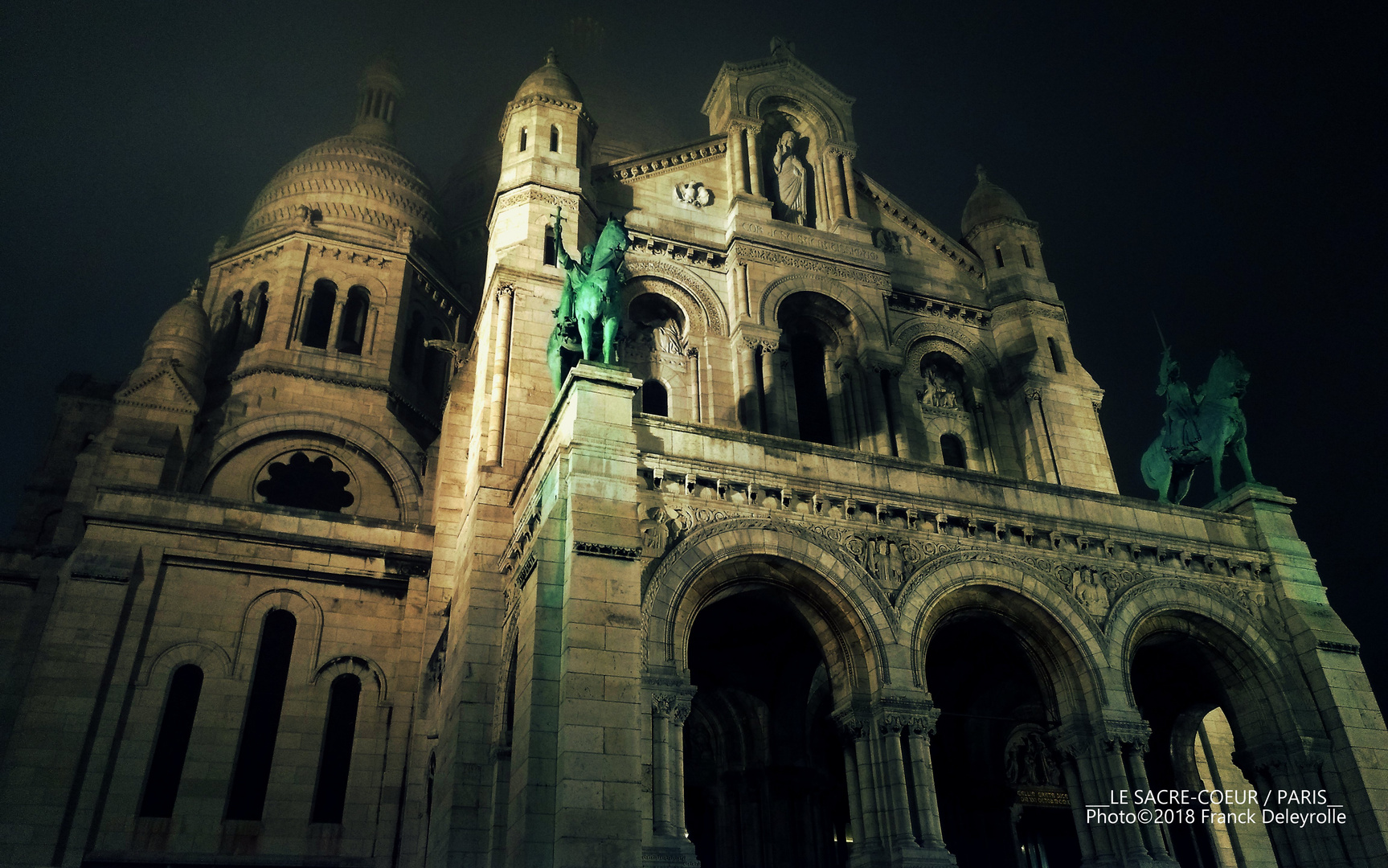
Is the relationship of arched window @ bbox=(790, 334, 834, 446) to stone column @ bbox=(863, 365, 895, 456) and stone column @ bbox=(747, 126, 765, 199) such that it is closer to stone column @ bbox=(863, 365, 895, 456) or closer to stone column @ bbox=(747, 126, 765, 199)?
stone column @ bbox=(863, 365, 895, 456)

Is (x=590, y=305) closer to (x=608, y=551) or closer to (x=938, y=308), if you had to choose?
(x=608, y=551)

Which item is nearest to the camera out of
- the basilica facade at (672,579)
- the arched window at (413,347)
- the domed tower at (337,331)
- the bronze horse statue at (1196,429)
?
the basilica facade at (672,579)

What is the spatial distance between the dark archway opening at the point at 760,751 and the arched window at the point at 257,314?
21.8m

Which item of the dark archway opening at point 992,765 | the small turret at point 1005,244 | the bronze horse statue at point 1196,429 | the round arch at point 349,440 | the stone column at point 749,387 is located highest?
the small turret at point 1005,244

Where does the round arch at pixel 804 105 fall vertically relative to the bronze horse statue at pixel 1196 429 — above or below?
above

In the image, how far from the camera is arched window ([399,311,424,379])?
38781 millimetres

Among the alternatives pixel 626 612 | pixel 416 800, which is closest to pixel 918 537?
pixel 626 612

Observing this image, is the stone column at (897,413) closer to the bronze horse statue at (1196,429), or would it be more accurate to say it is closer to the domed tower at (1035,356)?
the domed tower at (1035,356)

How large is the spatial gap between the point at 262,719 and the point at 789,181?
21.1m

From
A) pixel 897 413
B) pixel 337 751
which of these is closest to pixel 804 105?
pixel 897 413

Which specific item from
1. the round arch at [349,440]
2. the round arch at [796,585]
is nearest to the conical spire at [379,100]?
the round arch at [349,440]

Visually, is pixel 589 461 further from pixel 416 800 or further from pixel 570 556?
pixel 416 800

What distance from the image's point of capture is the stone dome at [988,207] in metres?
34.8

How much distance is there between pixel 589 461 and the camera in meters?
18.2
